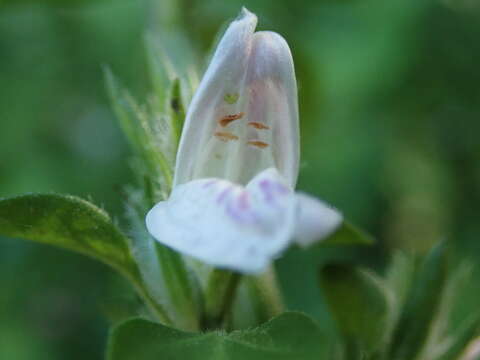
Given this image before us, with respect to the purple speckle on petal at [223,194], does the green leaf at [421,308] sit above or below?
below

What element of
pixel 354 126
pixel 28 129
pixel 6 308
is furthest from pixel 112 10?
pixel 6 308

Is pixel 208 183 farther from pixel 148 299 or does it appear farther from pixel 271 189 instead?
pixel 148 299

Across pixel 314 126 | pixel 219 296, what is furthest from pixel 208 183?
pixel 314 126

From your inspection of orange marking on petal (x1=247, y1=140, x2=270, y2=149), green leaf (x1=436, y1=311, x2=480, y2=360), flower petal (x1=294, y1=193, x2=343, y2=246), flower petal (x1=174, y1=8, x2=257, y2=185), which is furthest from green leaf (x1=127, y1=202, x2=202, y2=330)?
green leaf (x1=436, y1=311, x2=480, y2=360)

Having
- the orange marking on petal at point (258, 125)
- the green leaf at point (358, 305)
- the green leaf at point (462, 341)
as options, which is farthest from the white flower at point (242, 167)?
the green leaf at point (462, 341)

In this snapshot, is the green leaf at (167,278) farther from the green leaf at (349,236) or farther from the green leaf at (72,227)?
the green leaf at (349,236)
